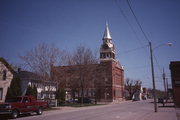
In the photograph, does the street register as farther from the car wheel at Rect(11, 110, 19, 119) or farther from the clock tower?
the clock tower

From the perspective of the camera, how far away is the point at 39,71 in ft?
117

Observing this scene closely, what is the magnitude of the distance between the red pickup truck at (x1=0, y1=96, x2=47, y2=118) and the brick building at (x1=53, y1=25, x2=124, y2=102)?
15946mm

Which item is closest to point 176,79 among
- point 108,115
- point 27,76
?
point 108,115

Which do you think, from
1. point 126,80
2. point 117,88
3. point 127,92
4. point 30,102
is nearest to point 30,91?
point 30,102

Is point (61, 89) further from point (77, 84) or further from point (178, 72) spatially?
point (178, 72)

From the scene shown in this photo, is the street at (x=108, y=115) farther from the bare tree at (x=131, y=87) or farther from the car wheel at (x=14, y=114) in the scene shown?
the bare tree at (x=131, y=87)

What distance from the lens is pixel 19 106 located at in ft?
70.4

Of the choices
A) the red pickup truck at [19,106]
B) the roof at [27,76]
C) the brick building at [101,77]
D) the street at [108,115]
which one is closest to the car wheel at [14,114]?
the red pickup truck at [19,106]

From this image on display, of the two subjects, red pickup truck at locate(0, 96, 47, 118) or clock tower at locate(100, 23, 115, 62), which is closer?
red pickup truck at locate(0, 96, 47, 118)

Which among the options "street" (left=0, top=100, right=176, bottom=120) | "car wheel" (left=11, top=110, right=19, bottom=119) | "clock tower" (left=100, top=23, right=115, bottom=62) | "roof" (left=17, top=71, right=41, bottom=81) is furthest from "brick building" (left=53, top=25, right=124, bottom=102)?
"car wheel" (left=11, top=110, right=19, bottom=119)

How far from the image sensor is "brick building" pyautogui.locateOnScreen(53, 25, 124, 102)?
46469 mm

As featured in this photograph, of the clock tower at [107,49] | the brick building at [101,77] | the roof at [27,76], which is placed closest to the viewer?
the roof at [27,76]

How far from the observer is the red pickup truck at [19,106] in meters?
20.0

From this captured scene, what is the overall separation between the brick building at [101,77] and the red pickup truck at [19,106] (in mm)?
15946
